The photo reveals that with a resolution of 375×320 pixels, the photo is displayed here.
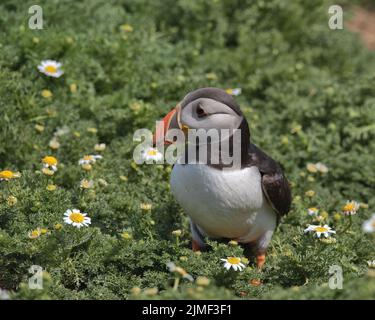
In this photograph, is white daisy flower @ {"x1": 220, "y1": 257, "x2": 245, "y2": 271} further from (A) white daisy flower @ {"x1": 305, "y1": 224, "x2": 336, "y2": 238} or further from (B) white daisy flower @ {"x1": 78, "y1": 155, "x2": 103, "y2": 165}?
(B) white daisy flower @ {"x1": 78, "y1": 155, "x2": 103, "y2": 165}

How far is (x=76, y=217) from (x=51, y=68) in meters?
2.16

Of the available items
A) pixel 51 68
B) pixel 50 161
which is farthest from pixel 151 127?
pixel 50 161

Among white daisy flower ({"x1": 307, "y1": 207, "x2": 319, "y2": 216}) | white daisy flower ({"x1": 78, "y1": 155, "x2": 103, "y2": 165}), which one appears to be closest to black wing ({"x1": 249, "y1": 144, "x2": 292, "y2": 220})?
white daisy flower ({"x1": 307, "y1": 207, "x2": 319, "y2": 216})

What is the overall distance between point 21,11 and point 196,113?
126 inches

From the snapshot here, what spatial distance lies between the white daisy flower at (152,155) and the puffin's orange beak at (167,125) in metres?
0.83

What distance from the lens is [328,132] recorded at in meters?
7.04

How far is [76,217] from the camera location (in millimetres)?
4789

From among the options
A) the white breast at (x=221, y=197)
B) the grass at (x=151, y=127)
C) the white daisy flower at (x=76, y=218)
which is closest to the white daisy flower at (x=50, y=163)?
the grass at (x=151, y=127)

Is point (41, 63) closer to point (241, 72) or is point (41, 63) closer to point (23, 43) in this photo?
point (23, 43)

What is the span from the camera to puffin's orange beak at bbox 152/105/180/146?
15.9 ft

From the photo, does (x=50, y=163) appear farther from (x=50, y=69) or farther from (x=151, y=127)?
(x=50, y=69)

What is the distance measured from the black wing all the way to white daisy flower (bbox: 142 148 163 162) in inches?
43.2
